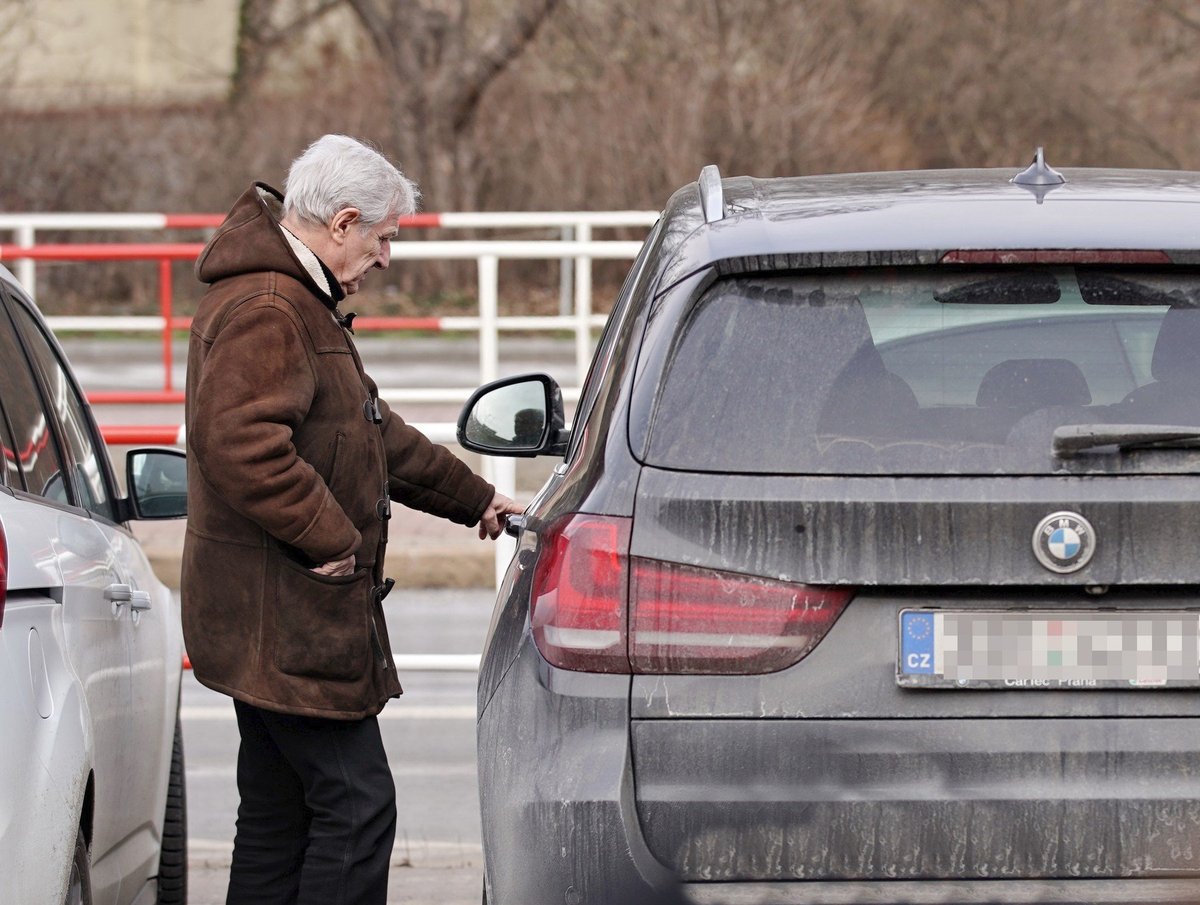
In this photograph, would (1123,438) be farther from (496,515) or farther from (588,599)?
(496,515)

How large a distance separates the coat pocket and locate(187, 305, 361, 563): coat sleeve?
0.21 ft

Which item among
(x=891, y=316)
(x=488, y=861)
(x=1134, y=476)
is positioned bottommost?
(x=488, y=861)

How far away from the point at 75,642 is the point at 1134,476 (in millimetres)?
1719

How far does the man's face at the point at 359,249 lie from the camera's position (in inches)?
139

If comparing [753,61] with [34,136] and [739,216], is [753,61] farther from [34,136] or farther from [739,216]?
[739,216]

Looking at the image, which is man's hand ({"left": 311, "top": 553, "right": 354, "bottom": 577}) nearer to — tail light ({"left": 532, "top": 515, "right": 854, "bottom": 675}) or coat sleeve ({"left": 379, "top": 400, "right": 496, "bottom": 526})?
coat sleeve ({"left": 379, "top": 400, "right": 496, "bottom": 526})

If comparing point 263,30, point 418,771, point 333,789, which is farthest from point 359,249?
point 263,30

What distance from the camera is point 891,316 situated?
8.80ft

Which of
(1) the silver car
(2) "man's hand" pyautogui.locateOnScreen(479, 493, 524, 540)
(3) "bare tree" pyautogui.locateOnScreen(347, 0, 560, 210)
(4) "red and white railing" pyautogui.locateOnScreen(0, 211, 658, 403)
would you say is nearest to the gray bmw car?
(1) the silver car

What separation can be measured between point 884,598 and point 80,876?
56.2 inches

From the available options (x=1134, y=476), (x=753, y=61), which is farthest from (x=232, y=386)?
(x=753, y=61)

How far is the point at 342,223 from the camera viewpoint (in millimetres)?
3502

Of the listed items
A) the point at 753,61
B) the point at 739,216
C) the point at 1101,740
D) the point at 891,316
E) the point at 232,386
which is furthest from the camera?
the point at 753,61

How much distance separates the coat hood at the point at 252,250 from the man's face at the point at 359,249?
0.03 meters
